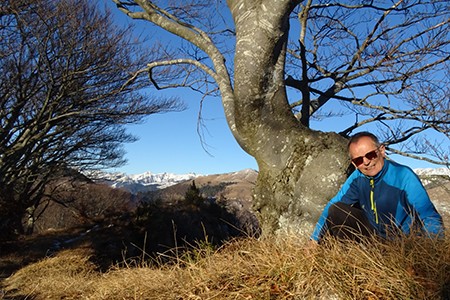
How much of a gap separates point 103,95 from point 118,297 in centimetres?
678

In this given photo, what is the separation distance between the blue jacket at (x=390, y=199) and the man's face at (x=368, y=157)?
1.6 inches

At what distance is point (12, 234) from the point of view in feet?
26.5

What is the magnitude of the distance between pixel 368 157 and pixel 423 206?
45 centimetres

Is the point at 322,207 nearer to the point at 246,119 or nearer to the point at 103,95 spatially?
the point at 246,119

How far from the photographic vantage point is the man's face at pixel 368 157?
6.32ft

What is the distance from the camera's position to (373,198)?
6.40 feet

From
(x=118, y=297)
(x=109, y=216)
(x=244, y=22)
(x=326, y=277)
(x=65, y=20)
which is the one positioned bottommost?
(x=109, y=216)

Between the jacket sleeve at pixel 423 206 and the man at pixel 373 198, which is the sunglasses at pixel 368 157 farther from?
the jacket sleeve at pixel 423 206

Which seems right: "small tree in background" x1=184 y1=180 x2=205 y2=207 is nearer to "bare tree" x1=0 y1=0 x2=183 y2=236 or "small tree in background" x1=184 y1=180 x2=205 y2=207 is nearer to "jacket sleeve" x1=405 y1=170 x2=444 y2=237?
"bare tree" x1=0 y1=0 x2=183 y2=236

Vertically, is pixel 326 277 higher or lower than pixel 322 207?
lower

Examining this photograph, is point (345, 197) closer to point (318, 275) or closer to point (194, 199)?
point (318, 275)

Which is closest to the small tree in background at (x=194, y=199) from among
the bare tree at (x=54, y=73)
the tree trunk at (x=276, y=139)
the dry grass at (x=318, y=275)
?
the bare tree at (x=54, y=73)

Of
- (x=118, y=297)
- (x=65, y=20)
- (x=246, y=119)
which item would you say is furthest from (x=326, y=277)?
(x=65, y=20)

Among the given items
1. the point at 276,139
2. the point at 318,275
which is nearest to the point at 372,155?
the point at 276,139
